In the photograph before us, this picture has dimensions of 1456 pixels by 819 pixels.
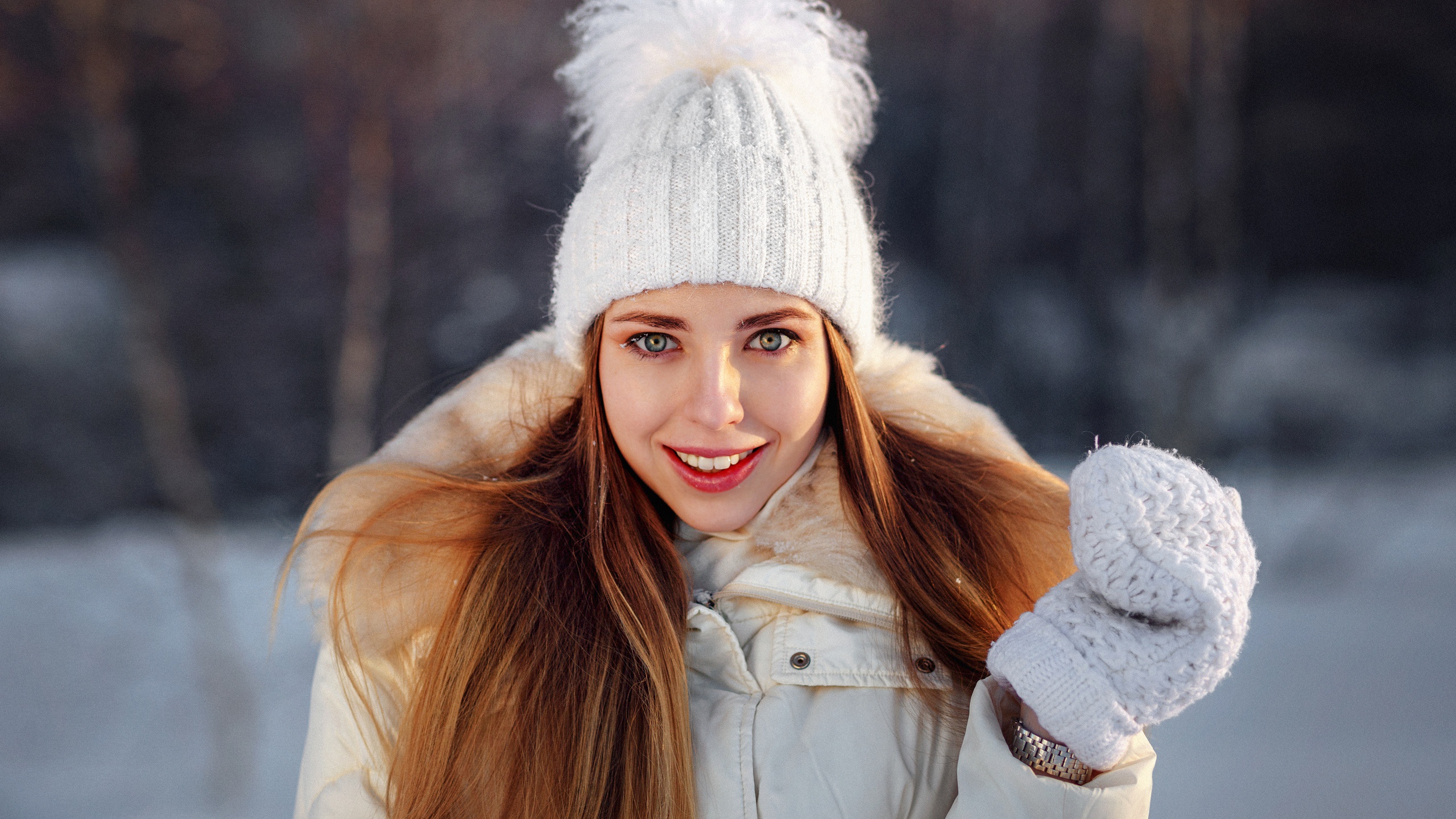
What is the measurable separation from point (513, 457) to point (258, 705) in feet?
6.58

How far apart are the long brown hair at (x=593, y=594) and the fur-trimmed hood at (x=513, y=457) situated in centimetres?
2

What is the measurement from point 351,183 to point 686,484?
2269 mm

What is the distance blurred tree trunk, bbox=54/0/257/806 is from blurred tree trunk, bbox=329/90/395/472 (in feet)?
1.60

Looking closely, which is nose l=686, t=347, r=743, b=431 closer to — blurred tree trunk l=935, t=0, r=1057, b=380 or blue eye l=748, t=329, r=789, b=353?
blue eye l=748, t=329, r=789, b=353

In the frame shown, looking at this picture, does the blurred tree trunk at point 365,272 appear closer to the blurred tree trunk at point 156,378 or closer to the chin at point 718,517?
the blurred tree trunk at point 156,378

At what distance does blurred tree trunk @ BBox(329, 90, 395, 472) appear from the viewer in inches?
119

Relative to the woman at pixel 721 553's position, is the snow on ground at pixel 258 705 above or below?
below

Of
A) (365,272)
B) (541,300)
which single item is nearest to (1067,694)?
(541,300)

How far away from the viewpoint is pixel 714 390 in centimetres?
121

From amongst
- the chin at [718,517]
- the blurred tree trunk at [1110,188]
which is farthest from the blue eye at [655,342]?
the blurred tree trunk at [1110,188]

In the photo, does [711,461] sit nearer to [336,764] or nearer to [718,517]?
[718,517]

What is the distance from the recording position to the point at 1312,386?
3561 mm

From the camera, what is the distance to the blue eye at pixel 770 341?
50.2 inches

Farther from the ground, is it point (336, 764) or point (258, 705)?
A: point (336, 764)
